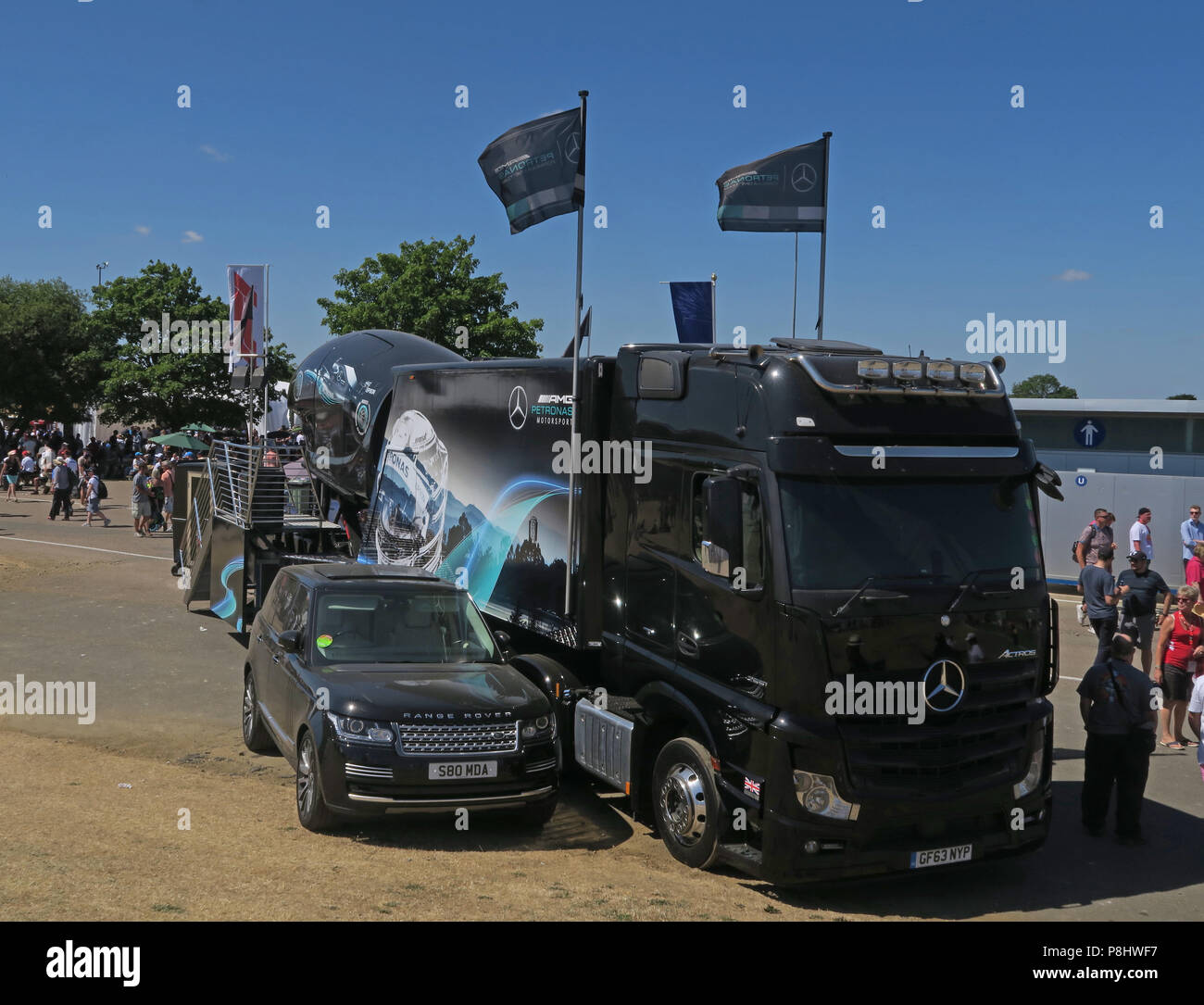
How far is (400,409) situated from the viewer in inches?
504

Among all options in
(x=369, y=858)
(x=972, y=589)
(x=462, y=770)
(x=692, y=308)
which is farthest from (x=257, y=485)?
(x=972, y=589)

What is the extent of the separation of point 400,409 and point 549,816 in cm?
594

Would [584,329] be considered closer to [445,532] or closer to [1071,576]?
[445,532]

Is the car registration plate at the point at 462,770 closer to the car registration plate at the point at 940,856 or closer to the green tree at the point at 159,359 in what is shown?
the car registration plate at the point at 940,856

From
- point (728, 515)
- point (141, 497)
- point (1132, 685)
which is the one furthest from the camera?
point (141, 497)

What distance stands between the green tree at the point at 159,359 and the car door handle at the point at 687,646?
45.1 metres

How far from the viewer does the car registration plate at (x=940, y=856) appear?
6.86 m

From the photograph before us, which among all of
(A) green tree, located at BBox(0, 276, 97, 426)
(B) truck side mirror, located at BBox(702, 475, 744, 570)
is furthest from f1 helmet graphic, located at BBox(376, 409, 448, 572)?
(A) green tree, located at BBox(0, 276, 97, 426)

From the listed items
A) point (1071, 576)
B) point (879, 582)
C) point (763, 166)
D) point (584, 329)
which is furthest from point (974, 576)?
point (1071, 576)

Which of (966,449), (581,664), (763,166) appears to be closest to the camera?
(966,449)

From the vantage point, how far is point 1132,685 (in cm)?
836

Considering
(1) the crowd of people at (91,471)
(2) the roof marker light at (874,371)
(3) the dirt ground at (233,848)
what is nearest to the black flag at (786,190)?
(2) the roof marker light at (874,371)

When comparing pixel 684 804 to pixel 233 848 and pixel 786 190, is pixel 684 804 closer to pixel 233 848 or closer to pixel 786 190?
pixel 233 848

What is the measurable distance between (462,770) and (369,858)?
86 cm
